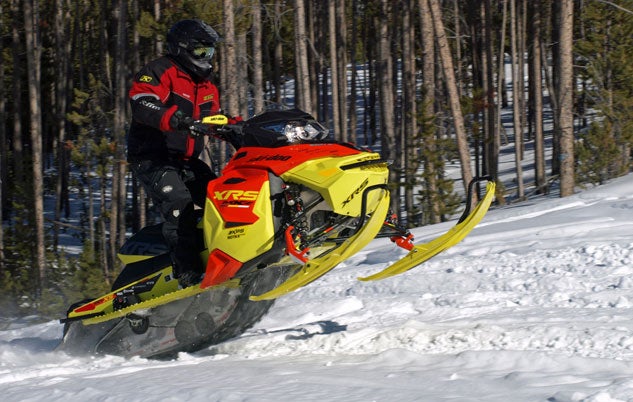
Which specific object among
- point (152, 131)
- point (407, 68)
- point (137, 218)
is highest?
point (407, 68)

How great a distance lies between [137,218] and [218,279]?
17.4m

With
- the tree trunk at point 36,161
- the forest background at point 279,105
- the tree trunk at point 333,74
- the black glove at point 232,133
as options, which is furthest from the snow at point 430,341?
the tree trunk at point 333,74

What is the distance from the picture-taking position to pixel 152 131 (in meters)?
5.54

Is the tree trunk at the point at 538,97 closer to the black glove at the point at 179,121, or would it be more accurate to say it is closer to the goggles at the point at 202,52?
the goggles at the point at 202,52

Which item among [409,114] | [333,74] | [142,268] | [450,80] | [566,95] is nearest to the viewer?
[142,268]

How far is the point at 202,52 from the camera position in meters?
5.34

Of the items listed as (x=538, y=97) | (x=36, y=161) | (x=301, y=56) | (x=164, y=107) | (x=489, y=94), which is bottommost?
(x=36, y=161)

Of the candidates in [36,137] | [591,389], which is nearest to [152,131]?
[591,389]

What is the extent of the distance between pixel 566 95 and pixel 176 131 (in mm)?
10436

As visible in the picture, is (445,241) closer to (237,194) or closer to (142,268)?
(237,194)

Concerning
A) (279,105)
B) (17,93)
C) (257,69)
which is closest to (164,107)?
(279,105)

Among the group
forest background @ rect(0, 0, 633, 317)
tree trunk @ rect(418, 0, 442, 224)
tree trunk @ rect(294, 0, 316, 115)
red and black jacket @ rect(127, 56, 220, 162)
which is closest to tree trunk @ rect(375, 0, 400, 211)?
forest background @ rect(0, 0, 633, 317)

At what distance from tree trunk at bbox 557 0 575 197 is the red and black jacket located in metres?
10.0

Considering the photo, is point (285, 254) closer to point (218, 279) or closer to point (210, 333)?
point (218, 279)
